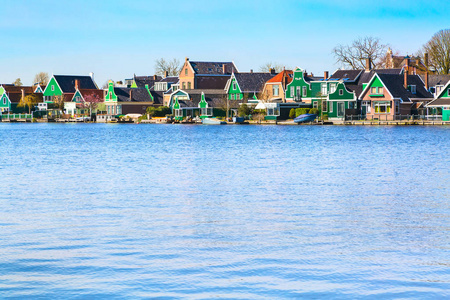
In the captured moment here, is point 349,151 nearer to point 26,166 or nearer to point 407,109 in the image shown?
point 26,166

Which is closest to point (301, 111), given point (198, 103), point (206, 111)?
point (206, 111)

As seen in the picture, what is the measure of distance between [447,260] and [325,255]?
2.25 meters

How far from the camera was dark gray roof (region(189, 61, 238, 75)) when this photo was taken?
12629 centimetres

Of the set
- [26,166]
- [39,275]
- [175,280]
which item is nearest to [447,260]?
[175,280]

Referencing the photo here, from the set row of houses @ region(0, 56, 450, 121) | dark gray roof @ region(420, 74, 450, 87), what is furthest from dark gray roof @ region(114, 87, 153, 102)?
dark gray roof @ region(420, 74, 450, 87)

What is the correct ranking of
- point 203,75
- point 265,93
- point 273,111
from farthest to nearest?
1. point 203,75
2. point 265,93
3. point 273,111

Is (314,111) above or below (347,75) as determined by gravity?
below

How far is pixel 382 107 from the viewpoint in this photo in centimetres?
9325

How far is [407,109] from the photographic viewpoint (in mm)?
94125

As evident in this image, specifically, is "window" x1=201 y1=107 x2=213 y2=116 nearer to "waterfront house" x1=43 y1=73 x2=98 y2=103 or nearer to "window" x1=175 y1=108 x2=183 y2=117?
"window" x1=175 y1=108 x2=183 y2=117

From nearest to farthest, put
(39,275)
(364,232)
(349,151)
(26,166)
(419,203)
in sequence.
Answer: (39,275), (364,232), (419,203), (26,166), (349,151)

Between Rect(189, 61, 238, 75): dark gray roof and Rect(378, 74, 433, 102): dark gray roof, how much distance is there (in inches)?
1603

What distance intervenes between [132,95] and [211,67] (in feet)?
52.9

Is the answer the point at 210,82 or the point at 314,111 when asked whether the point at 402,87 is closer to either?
the point at 314,111
